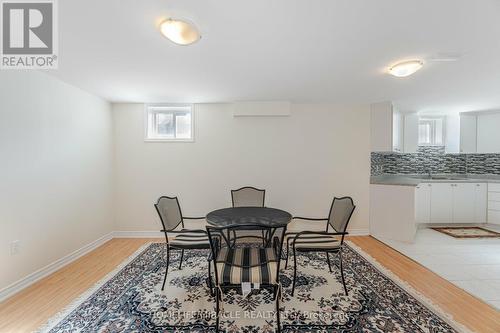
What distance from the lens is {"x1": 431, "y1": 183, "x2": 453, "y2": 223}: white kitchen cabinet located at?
4.36 metres

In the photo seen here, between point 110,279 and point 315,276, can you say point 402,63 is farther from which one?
point 110,279

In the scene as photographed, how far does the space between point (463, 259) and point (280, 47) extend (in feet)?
11.9

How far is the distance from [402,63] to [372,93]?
3.59 feet

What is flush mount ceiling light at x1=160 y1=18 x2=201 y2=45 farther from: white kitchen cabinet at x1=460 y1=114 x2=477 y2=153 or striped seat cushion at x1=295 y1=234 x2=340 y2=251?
white kitchen cabinet at x1=460 y1=114 x2=477 y2=153

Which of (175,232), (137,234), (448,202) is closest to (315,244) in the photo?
(175,232)

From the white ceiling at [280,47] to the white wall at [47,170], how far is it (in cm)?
40

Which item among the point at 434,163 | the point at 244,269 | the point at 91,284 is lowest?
the point at 91,284

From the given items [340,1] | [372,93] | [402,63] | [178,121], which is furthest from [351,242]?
[178,121]

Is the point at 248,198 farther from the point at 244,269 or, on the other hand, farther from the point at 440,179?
the point at 440,179

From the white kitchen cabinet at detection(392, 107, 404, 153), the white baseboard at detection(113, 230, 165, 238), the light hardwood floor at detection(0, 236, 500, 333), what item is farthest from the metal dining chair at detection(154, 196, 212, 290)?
the white kitchen cabinet at detection(392, 107, 404, 153)

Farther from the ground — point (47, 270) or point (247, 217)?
point (247, 217)

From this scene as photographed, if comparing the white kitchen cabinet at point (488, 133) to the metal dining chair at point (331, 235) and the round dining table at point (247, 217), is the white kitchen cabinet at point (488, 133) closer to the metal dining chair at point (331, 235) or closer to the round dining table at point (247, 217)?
the metal dining chair at point (331, 235)

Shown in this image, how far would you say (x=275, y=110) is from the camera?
3.74 m

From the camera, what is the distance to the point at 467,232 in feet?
13.5
